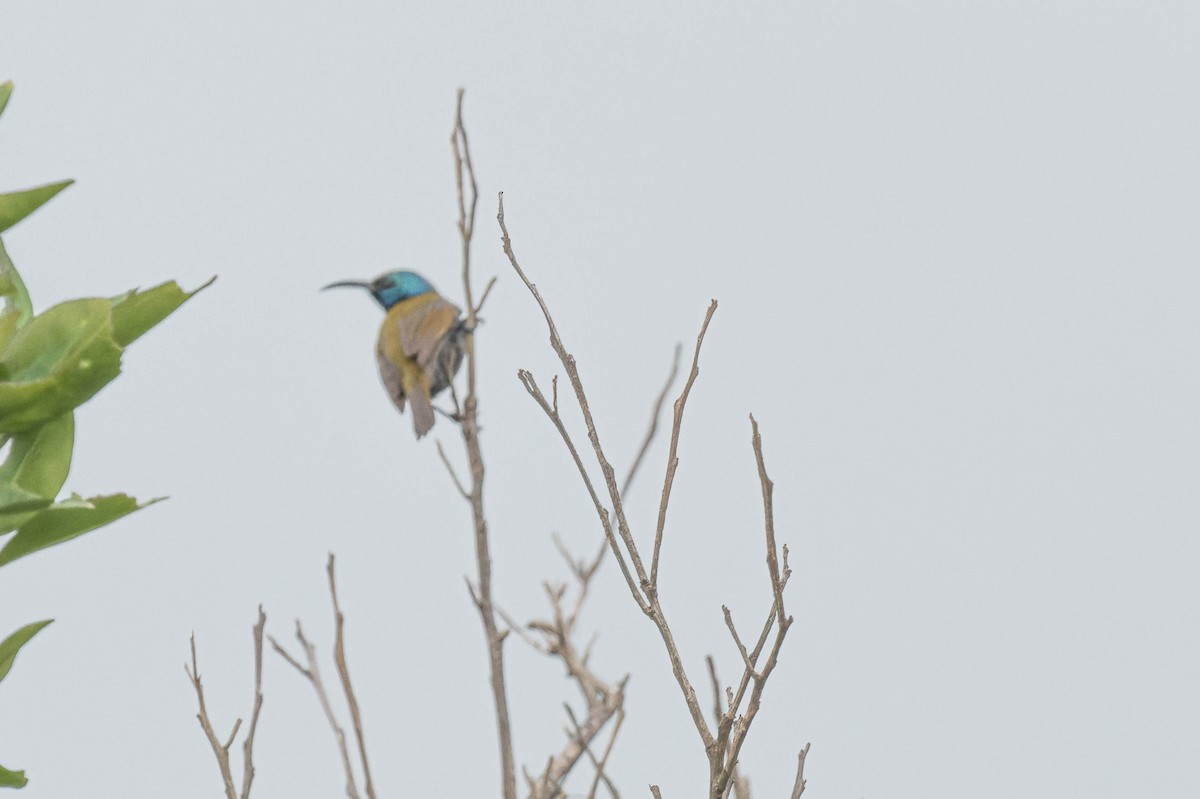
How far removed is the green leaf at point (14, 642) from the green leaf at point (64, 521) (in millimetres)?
73

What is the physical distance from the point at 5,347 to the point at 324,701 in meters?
1.26

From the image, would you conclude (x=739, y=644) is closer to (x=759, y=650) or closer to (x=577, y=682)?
(x=759, y=650)

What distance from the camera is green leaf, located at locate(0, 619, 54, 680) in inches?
55.9

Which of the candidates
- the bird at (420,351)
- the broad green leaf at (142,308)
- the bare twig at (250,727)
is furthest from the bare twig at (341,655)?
the bird at (420,351)

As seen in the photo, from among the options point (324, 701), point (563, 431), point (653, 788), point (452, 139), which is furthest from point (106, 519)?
point (452, 139)

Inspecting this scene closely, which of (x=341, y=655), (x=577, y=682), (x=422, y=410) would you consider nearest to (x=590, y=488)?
(x=341, y=655)

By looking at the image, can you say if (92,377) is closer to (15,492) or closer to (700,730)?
(15,492)

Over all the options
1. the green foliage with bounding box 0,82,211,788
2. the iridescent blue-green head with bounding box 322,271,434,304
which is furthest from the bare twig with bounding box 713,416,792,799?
the iridescent blue-green head with bounding box 322,271,434,304

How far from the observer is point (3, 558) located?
4.60 feet

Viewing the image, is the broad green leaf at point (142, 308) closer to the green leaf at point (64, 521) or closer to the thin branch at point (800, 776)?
the green leaf at point (64, 521)

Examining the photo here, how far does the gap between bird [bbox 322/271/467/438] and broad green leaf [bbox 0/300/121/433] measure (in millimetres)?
4514

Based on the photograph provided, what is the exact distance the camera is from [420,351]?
251 inches

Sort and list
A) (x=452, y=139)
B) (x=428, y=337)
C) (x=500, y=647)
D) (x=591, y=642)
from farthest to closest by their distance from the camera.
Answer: (x=428, y=337) → (x=591, y=642) → (x=452, y=139) → (x=500, y=647)

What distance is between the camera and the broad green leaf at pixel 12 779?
1404 mm
